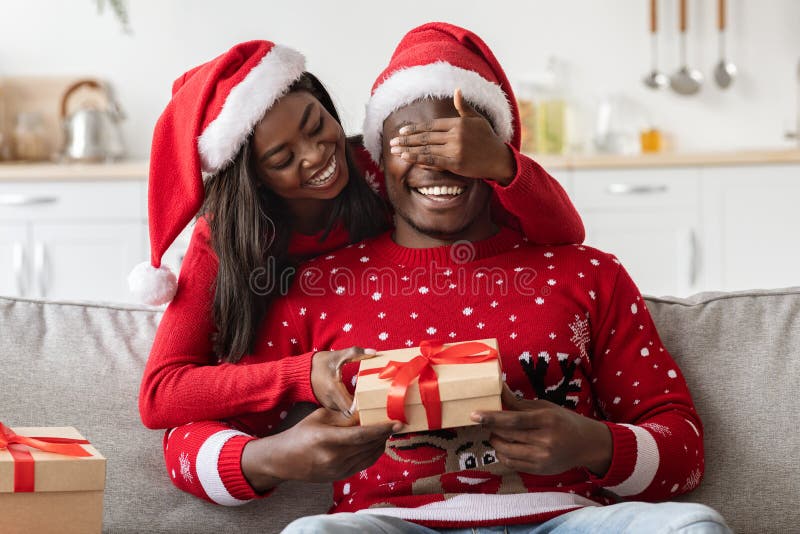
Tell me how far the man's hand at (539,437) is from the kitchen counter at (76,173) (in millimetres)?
2607

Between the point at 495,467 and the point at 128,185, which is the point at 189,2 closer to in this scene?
the point at 128,185

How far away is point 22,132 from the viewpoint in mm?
4035

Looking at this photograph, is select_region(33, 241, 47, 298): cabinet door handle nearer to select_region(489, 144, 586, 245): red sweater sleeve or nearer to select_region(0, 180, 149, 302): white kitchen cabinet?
select_region(0, 180, 149, 302): white kitchen cabinet

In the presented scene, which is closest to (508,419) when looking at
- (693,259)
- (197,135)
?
(197,135)

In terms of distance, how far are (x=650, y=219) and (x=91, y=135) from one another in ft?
6.95

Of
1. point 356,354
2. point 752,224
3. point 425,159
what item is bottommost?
point 752,224

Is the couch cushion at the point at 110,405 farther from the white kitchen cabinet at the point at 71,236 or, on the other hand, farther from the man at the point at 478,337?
the white kitchen cabinet at the point at 71,236

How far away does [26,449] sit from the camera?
3.90 ft

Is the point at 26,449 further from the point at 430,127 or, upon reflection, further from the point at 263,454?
the point at 430,127

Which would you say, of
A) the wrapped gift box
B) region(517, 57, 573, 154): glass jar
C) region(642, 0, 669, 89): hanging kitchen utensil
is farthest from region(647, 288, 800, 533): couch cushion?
region(642, 0, 669, 89): hanging kitchen utensil

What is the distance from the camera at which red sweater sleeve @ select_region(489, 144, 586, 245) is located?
142cm

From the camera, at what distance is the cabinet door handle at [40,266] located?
365 cm

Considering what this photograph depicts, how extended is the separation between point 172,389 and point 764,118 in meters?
3.29

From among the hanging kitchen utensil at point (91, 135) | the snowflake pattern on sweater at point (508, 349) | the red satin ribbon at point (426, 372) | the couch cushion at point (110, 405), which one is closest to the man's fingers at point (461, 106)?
the snowflake pattern on sweater at point (508, 349)
